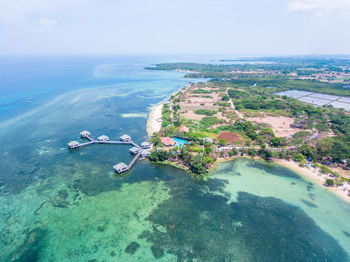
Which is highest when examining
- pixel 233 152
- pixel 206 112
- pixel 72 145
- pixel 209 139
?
pixel 209 139

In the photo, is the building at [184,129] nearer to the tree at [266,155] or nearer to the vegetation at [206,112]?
the vegetation at [206,112]

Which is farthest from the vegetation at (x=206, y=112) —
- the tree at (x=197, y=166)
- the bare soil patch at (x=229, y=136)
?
the tree at (x=197, y=166)

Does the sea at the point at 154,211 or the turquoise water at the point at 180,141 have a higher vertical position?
the turquoise water at the point at 180,141

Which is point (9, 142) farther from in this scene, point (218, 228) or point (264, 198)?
point (264, 198)

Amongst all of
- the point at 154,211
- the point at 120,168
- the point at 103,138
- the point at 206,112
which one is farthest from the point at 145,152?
the point at 206,112

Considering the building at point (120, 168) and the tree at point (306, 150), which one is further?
the tree at point (306, 150)

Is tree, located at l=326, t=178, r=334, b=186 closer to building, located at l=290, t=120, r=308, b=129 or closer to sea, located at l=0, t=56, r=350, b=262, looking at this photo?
sea, located at l=0, t=56, r=350, b=262

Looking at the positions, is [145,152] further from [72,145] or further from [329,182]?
[329,182]
